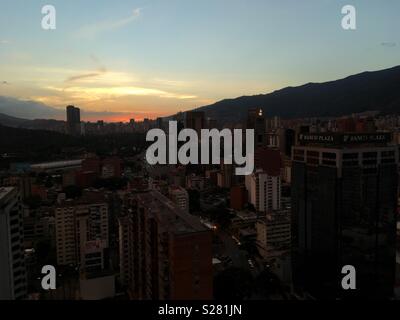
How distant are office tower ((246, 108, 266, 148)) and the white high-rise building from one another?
17.3 feet

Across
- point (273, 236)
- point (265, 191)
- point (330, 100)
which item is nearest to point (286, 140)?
point (265, 191)

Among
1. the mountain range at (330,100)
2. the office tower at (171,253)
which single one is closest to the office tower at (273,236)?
the office tower at (171,253)

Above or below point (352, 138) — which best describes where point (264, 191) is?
below

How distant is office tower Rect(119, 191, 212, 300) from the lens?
2.68 meters

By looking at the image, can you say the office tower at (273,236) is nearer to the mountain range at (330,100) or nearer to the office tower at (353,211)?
the office tower at (353,211)

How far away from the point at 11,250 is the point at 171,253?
1.97 meters

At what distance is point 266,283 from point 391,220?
182 cm

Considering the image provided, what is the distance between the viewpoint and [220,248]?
6.83m

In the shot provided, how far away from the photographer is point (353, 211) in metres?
4.22

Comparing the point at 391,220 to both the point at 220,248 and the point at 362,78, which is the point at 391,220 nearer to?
the point at 220,248

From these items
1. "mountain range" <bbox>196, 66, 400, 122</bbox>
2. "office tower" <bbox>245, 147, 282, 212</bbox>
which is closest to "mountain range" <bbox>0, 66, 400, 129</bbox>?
"mountain range" <bbox>196, 66, 400, 122</bbox>

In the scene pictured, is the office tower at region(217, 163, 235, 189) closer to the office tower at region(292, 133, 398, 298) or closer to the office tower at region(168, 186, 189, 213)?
the office tower at region(168, 186, 189, 213)

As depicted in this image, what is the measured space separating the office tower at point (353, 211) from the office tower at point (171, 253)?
→ 2013 mm

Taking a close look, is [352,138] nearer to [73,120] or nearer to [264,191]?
[264,191]
